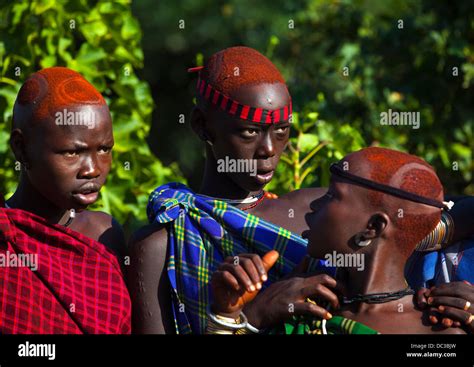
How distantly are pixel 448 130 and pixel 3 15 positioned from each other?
2719mm

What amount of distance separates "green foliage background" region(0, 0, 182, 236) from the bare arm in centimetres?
142

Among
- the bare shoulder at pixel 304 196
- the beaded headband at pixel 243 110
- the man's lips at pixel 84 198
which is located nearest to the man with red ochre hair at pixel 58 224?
the man's lips at pixel 84 198

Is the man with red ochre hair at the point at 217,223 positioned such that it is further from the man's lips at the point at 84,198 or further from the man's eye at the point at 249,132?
the man's lips at the point at 84,198

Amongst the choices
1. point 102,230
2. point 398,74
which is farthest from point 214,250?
point 398,74

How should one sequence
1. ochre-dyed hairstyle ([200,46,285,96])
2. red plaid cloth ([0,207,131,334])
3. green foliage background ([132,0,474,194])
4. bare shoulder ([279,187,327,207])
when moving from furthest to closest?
green foliage background ([132,0,474,194]) < bare shoulder ([279,187,327,207]) < ochre-dyed hairstyle ([200,46,285,96]) < red plaid cloth ([0,207,131,334])

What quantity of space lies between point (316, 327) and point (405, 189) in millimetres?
480

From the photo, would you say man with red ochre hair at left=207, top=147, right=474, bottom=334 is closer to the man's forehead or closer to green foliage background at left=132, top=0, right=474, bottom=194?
the man's forehead

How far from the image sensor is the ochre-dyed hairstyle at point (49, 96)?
3428mm

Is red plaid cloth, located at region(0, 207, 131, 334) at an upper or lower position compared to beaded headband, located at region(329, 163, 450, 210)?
lower

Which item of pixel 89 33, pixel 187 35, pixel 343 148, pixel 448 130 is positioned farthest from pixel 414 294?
pixel 187 35

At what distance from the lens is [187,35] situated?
11.3m

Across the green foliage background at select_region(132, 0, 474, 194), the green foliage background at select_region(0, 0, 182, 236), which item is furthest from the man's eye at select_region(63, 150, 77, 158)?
the green foliage background at select_region(132, 0, 474, 194)

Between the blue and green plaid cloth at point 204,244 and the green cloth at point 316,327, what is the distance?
23cm

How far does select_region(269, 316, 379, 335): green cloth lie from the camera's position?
3.12 metres
